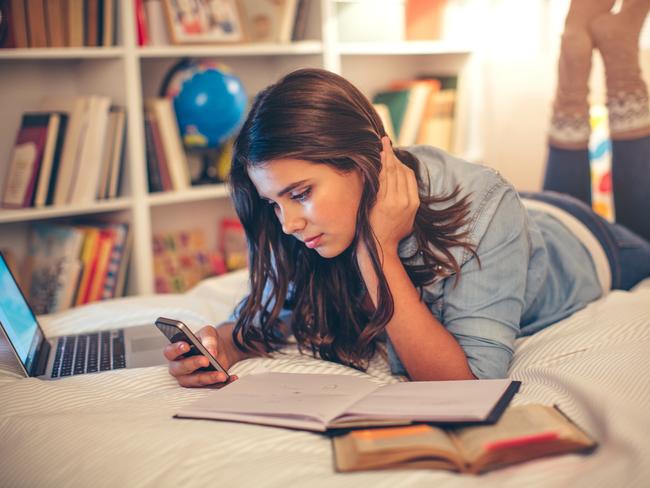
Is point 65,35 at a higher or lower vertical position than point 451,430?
higher

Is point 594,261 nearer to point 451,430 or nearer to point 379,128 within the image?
point 379,128

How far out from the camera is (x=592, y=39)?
1850 mm

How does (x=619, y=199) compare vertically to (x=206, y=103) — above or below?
below

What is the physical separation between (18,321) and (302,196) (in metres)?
0.57

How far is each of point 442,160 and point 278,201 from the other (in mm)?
350

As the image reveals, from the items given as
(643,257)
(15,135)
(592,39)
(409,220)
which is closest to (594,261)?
(643,257)

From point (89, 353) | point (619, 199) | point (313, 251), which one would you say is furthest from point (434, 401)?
point (619, 199)

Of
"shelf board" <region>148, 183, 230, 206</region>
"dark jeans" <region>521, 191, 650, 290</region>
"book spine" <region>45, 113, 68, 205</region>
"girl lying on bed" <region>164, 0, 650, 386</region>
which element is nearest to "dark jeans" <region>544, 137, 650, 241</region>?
"dark jeans" <region>521, 191, 650, 290</region>

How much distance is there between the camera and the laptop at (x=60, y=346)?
1.22m

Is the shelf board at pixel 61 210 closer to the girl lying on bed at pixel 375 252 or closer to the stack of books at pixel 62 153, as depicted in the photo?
the stack of books at pixel 62 153

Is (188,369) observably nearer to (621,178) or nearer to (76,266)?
(76,266)

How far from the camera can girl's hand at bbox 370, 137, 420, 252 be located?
1.15m

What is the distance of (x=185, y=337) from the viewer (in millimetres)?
1100

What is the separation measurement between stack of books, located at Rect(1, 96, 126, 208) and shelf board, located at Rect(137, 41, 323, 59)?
0.68 feet
